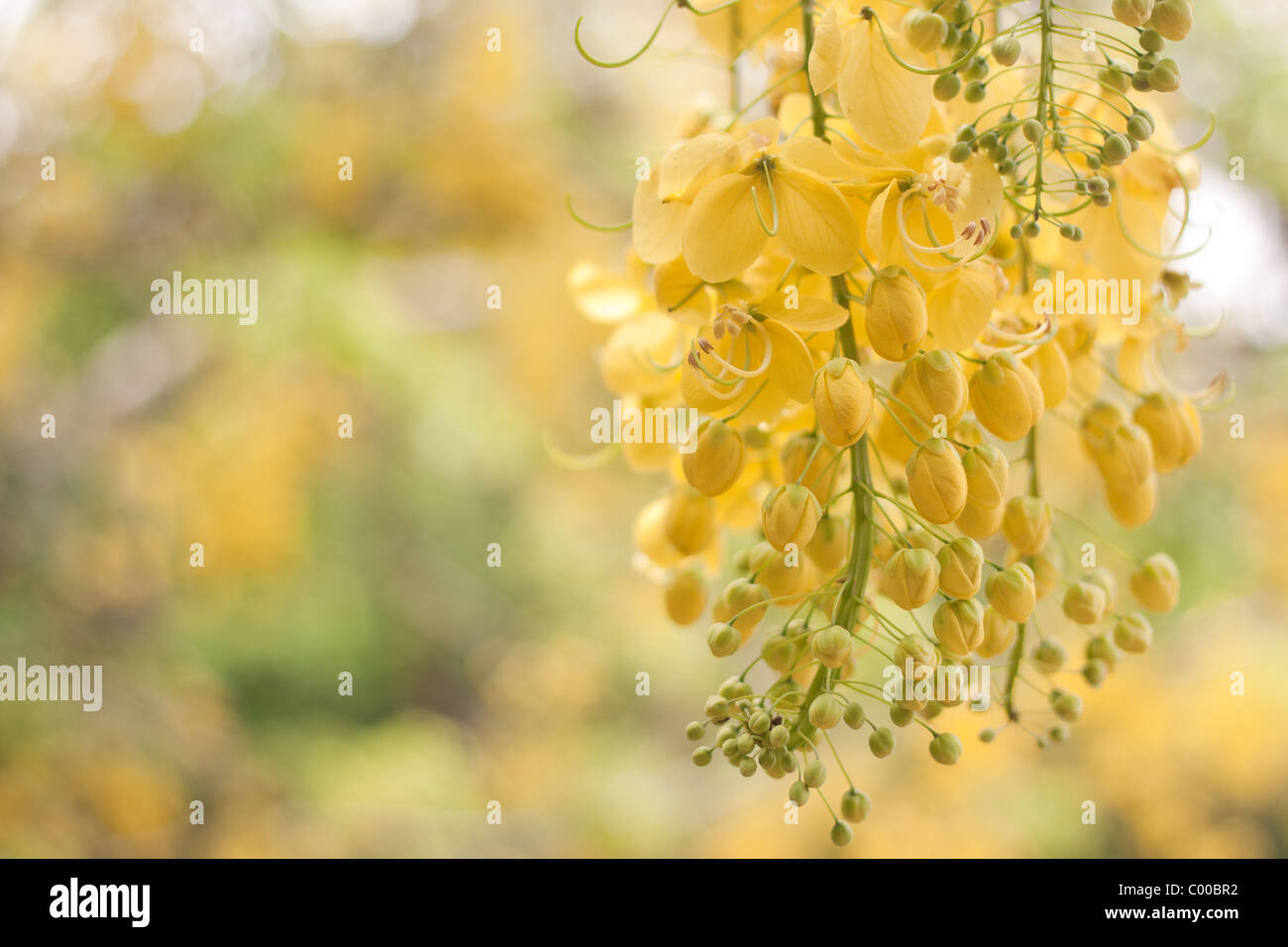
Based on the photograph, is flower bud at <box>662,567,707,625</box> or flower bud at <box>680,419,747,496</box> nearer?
flower bud at <box>680,419,747,496</box>

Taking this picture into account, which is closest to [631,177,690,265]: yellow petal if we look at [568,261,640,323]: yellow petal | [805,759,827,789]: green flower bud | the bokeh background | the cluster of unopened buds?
the cluster of unopened buds

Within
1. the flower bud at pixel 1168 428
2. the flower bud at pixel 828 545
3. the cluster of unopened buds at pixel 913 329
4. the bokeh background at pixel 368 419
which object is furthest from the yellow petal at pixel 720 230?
the bokeh background at pixel 368 419

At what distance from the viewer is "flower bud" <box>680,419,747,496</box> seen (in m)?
0.35

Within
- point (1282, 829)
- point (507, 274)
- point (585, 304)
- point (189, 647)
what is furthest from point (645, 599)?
point (585, 304)

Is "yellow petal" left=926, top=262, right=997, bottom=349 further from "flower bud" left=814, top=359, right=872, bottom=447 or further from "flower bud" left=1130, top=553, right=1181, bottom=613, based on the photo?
"flower bud" left=1130, top=553, right=1181, bottom=613

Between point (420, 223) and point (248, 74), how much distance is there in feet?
1.16

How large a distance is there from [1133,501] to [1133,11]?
0.68ft

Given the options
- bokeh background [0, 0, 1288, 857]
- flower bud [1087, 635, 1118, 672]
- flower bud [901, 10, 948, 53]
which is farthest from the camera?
bokeh background [0, 0, 1288, 857]

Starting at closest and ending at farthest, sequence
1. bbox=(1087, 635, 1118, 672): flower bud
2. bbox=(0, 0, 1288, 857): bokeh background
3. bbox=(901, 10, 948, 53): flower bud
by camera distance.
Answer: bbox=(901, 10, 948, 53): flower bud
bbox=(1087, 635, 1118, 672): flower bud
bbox=(0, 0, 1288, 857): bokeh background

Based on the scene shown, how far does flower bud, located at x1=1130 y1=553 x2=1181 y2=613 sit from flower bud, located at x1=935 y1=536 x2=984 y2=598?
0.14 m

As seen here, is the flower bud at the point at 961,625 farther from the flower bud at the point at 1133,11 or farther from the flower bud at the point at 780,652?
the flower bud at the point at 1133,11

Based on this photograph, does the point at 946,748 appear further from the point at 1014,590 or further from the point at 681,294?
the point at 681,294
